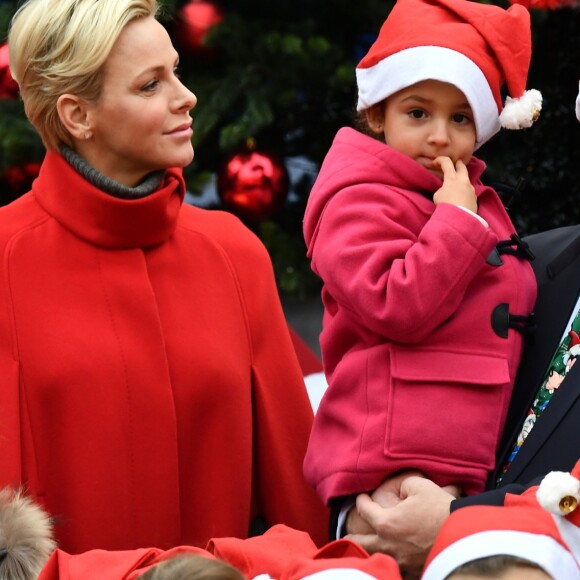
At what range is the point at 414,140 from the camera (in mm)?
2381

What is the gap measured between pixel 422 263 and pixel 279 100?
2.12 metres

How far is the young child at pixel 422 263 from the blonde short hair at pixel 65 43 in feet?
1.63

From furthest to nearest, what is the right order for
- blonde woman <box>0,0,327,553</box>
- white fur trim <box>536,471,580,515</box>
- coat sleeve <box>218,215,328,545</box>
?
coat sleeve <box>218,215,328,545</box> < blonde woman <box>0,0,327,553</box> < white fur trim <box>536,471,580,515</box>

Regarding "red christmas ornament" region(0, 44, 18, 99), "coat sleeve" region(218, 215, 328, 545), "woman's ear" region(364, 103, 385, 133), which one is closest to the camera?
"woman's ear" region(364, 103, 385, 133)

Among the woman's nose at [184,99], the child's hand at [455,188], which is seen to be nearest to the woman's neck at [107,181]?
the woman's nose at [184,99]

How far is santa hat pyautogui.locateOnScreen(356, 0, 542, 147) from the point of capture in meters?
2.33

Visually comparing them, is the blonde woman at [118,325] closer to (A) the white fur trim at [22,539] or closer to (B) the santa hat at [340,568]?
(A) the white fur trim at [22,539]

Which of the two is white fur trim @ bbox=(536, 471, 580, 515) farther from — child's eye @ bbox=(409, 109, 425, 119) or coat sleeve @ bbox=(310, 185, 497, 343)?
child's eye @ bbox=(409, 109, 425, 119)

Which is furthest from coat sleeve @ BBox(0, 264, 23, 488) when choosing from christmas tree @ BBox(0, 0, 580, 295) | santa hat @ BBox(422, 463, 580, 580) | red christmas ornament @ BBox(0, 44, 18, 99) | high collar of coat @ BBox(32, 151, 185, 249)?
christmas tree @ BBox(0, 0, 580, 295)

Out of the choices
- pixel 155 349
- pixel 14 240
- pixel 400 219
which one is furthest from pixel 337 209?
pixel 14 240

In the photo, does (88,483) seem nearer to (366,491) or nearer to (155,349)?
(155,349)

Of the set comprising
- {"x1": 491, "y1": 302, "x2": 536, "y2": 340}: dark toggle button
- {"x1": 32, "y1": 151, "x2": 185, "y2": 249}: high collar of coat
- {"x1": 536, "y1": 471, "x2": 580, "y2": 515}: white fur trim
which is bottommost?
{"x1": 536, "y1": 471, "x2": 580, "y2": 515}: white fur trim

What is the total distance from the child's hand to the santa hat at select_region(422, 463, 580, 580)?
589 mm

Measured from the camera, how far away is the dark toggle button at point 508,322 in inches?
91.3
